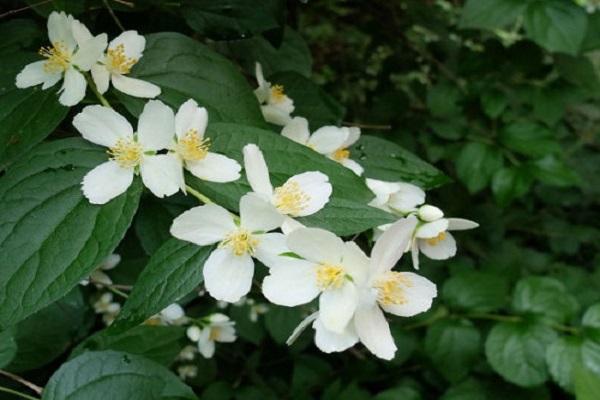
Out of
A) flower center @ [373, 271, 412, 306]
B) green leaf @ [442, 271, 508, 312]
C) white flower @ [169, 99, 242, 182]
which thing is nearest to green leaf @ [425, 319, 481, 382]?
green leaf @ [442, 271, 508, 312]

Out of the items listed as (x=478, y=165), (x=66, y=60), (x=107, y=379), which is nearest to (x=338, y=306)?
(x=107, y=379)

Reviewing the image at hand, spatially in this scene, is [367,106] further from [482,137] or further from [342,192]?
[342,192]

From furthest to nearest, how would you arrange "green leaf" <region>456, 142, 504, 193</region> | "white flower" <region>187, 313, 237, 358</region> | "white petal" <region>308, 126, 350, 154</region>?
"green leaf" <region>456, 142, 504, 193</region> → "white flower" <region>187, 313, 237, 358</region> → "white petal" <region>308, 126, 350, 154</region>

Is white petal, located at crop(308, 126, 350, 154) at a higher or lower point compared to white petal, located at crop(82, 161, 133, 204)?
lower

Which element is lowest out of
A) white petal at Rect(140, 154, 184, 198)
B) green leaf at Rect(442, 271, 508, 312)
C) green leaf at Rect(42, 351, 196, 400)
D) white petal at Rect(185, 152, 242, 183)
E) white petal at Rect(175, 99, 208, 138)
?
green leaf at Rect(442, 271, 508, 312)

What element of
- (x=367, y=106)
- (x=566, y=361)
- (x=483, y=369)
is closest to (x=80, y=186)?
(x=566, y=361)

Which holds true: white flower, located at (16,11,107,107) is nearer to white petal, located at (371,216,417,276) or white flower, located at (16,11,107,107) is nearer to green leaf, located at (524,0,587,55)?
white petal, located at (371,216,417,276)

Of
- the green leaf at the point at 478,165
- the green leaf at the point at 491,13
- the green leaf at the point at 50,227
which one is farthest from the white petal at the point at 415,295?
the green leaf at the point at 478,165
